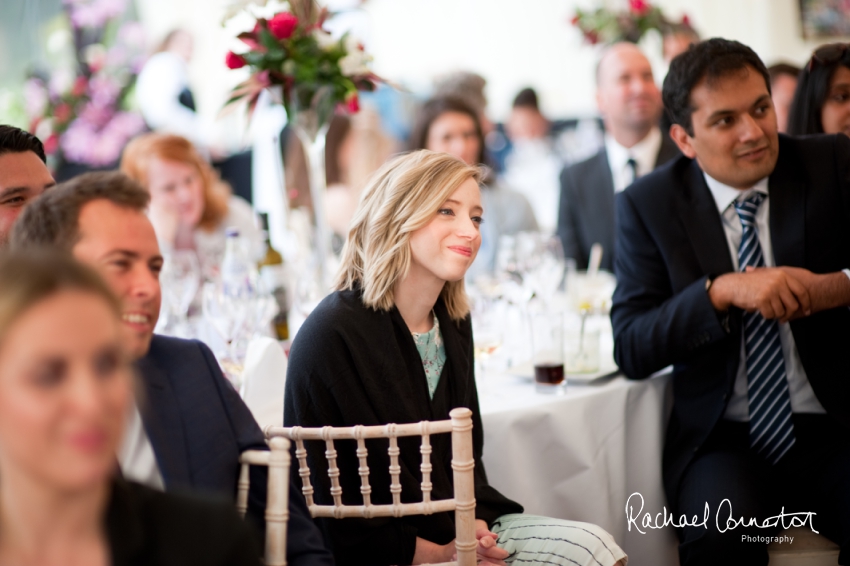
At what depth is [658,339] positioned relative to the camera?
87.7 inches

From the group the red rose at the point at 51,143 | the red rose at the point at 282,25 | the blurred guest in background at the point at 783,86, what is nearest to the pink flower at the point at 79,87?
the red rose at the point at 51,143

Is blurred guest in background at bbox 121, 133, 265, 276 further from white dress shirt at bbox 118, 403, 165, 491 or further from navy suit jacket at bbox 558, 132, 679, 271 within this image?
white dress shirt at bbox 118, 403, 165, 491

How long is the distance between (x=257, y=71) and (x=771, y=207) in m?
1.80

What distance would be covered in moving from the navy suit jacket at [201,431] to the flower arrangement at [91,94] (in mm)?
4752

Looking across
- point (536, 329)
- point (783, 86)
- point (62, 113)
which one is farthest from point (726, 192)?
point (62, 113)

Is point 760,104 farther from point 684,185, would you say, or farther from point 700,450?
point 700,450

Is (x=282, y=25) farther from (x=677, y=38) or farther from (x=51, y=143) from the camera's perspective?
(x=51, y=143)

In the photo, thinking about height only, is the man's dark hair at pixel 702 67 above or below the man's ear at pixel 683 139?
above

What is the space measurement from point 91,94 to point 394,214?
15.7ft

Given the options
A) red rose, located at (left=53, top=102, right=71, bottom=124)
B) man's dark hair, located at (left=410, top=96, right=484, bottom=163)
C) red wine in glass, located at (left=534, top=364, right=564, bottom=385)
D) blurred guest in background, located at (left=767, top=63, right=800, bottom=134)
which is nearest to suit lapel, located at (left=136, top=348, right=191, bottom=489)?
red wine in glass, located at (left=534, top=364, right=564, bottom=385)

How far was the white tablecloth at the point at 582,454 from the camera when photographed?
216 cm

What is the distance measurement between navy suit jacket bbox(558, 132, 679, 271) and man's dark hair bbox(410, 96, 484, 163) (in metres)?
0.51

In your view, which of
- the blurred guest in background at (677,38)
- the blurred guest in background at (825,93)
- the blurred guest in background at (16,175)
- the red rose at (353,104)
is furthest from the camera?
the blurred guest in background at (677,38)

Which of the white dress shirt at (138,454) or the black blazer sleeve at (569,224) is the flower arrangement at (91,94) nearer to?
the black blazer sleeve at (569,224)
